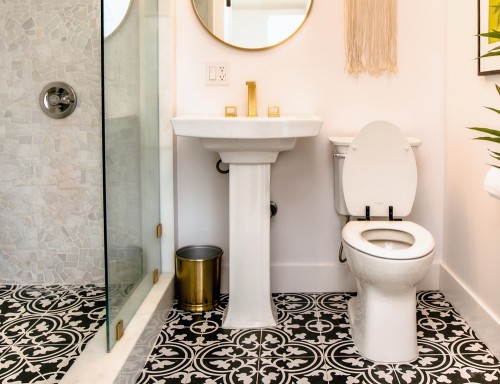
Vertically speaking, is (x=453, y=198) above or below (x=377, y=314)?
above

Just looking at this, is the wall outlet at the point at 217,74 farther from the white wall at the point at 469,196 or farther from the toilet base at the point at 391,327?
the toilet base at the point at 391,327

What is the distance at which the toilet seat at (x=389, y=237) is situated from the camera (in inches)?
72.1

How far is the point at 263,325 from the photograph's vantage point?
2242 millimetres

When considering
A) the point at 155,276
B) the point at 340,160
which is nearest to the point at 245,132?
the point at 340,160

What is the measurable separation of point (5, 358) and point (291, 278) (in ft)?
4.53

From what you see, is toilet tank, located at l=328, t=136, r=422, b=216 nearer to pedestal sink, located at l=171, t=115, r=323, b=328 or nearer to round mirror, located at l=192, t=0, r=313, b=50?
pedestal sink, located at l=171, t=115, r=323, b=328

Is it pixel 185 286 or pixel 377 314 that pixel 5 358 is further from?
pixel 377 314

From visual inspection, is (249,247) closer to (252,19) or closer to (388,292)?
(388,292)

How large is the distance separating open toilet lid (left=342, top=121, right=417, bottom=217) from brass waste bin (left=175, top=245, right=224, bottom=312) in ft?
2.36

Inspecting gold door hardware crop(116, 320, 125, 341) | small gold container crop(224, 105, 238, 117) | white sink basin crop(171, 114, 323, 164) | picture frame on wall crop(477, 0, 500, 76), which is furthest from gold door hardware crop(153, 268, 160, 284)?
picture frame on wall crop(477, 0, 500, 76)

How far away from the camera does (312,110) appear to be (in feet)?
8.43

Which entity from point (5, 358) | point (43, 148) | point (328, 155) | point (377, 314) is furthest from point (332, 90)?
point (5, 358)

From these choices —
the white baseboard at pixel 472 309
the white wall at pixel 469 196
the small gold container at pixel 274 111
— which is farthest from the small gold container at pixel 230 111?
the white baseboard at pixel 472 309

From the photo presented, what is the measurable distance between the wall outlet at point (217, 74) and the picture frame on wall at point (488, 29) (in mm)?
1165
